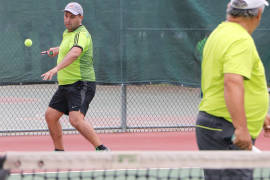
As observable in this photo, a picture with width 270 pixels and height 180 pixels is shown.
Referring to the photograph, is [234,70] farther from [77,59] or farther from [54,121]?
[54,121]

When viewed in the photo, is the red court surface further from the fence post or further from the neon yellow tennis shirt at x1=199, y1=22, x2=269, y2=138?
the neon yellow tennis shirt at x1=199, y1=22, x2=269, y2=138

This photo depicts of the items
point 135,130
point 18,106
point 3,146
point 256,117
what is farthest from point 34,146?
point 18,106

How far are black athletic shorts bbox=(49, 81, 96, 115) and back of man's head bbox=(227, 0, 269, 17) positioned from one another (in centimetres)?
291

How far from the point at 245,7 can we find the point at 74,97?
301 centimetres

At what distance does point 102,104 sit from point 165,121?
3.72 m

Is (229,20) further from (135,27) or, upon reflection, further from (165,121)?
(165,121)

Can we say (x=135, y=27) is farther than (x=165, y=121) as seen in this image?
No

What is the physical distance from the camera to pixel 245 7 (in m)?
3.18

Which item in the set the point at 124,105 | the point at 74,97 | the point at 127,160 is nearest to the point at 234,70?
the point at 127,160

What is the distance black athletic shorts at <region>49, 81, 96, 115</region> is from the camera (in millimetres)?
5879

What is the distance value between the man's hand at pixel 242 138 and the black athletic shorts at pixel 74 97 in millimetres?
3012

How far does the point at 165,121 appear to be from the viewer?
9359 millimetres

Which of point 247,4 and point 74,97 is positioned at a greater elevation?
point 247,4

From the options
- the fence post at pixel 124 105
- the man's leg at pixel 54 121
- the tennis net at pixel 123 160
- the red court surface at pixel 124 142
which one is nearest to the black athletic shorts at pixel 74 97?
the man's leg at pixel 54 121
